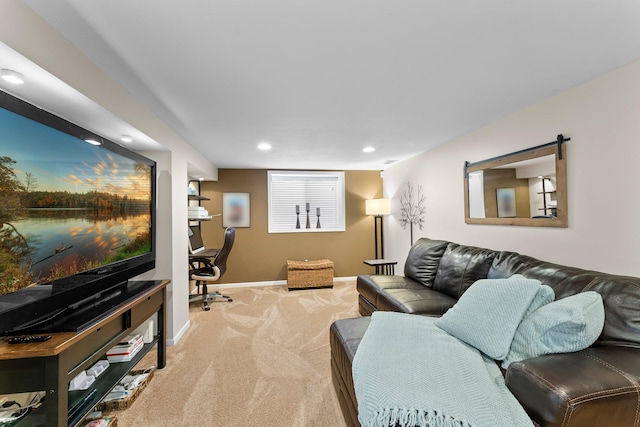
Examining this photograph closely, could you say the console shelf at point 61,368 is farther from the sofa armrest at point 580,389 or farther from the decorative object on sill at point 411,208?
the decorative object on sill at point 411,208

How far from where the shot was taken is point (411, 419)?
1039mm

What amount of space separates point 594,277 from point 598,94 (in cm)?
128

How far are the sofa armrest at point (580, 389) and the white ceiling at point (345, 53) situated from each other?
1.55 metres

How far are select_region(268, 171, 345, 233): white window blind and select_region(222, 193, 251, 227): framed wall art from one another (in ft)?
1.43

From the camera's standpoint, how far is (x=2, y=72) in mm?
1222

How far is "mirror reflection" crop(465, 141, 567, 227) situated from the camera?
2186mm

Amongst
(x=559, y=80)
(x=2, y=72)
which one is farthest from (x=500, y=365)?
(x=2, y=72)

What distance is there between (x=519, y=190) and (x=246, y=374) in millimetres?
2960

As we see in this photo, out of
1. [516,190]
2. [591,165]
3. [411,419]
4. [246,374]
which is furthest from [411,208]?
[411,419]

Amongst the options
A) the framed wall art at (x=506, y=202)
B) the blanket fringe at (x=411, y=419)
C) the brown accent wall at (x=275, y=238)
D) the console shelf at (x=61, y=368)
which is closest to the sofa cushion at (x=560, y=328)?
→ the blanket fringe at (x=411, y=419)

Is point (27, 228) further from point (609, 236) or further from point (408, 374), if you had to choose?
point (609, 236)

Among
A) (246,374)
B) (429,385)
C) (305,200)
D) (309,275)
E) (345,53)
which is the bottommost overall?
(246,374)

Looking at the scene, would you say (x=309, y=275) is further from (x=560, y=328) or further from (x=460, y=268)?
(x=560, y=328)

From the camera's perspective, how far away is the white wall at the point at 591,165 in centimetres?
173
